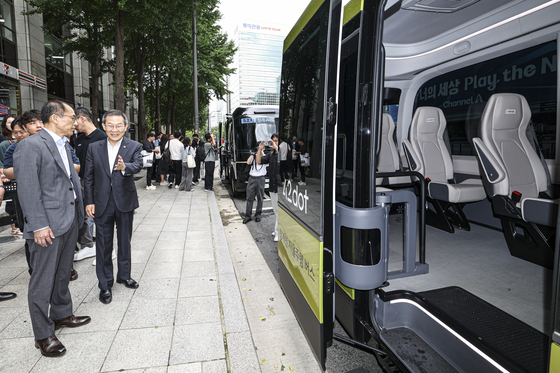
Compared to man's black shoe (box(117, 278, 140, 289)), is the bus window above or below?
above

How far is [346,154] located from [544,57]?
146 inches

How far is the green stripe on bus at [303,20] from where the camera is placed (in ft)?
7.88

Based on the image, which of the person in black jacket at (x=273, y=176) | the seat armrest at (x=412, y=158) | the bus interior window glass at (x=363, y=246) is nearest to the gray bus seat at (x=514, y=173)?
the seat armrest at (x=412, y=158)

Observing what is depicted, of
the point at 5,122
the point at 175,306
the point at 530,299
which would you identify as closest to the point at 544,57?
the point at 530,299

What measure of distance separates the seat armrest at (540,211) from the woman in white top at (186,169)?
989cm

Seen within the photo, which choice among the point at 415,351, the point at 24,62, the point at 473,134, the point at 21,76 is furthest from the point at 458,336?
the point at 24,62

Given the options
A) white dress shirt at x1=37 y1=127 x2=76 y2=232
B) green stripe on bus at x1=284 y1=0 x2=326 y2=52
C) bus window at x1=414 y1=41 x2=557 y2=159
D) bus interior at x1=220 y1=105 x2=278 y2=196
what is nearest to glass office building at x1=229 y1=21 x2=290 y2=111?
bus interior at x1=220 y1=105 x2=278 y2=196

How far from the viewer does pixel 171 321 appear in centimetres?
330

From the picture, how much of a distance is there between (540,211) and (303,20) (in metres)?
2.84

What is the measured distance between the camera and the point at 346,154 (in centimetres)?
214

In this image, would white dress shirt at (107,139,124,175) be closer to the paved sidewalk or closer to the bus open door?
the paved sidewalk

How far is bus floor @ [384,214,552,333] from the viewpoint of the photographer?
9.05 feet

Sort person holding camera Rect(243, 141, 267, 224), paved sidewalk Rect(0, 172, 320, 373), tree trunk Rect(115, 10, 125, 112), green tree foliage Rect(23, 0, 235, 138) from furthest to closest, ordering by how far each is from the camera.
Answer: tree trunk Rect(115, 10, 125, 112)
green tree foliage Rect(23, 0, 235, 138)
person holding camera Rect(243, 141, 267, 224)
paved sidewalk Rect(0, 172, 320, 373)

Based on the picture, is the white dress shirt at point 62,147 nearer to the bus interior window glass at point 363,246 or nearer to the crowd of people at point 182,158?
the bus interior window glass at point 363,246
